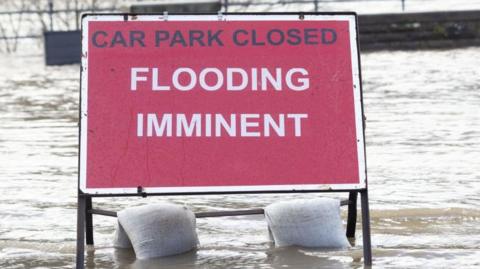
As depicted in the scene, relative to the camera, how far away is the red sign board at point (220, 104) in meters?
6.08

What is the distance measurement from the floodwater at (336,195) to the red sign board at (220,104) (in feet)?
1.76

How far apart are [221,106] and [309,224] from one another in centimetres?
94

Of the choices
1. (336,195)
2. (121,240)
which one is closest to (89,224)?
(121,240)

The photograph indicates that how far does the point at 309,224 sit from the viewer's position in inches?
262

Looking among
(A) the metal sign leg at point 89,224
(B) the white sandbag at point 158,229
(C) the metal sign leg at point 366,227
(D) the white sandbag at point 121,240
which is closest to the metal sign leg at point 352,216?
(C) the metal sign leg at point 366,227

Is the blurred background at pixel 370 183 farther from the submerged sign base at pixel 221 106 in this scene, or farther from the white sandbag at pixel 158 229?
the submerged sign base at pixel 221 106

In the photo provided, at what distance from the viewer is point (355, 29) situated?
20.6ft

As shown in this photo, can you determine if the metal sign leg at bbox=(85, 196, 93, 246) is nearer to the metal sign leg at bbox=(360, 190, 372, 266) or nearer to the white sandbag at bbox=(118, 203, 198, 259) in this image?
the white sandbag at bbox=(118, 203, 198, 259)

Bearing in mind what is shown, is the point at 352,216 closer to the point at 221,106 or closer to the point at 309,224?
the point at 309,224

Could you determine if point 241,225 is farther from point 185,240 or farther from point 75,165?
point 75,165

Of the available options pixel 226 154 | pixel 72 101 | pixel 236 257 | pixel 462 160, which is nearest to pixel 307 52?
pixel 226 154

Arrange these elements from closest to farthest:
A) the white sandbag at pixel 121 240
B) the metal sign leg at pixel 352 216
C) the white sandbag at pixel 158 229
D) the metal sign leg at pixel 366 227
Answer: the metal sign leg at pixel 366 227 < the white sandbag at pixel 158 229 < the metal sign leg at pixel 352 216 < the white sandbag at pixel 121 240

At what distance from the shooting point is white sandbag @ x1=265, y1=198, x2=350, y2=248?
21.8 ft

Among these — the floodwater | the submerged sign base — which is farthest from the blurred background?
the submerged sign base
